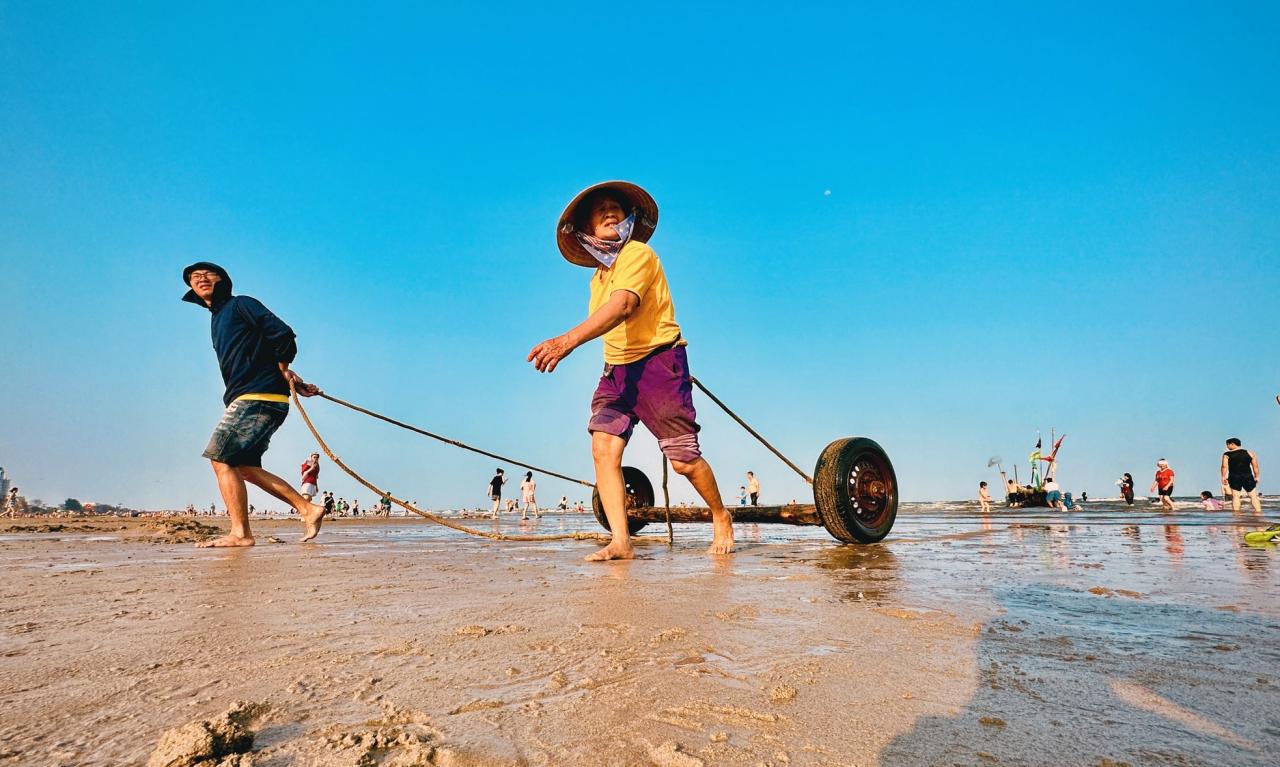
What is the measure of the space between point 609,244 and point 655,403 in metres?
1.11

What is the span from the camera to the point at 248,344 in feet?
17.0

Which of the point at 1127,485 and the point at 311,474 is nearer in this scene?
the point at 311,474

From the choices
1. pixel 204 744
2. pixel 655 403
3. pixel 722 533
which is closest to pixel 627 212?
pixel 655 403

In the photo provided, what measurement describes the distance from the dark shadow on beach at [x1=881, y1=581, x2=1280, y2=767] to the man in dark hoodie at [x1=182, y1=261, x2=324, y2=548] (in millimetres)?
5215

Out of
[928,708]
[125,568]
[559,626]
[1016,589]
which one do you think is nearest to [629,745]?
[928,708]

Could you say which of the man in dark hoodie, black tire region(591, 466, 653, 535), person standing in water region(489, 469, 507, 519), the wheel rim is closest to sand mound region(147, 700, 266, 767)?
the wheel rim

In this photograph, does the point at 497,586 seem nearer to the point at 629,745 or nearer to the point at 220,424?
the point at 629,745

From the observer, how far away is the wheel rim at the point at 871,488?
14.7 ft

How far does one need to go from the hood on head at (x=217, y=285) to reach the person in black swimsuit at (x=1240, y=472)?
1788 cm

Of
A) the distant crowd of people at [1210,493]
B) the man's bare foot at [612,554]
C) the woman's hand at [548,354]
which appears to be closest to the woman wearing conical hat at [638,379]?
the man's bare foot at [612,554]

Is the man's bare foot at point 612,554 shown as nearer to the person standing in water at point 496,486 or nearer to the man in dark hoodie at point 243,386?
the man in dark hoodie at point 243,386

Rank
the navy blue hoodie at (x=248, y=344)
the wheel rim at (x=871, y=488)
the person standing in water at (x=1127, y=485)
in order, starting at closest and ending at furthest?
1. the wheel rim at (x=871, y=488)
2. the navy blue hoodie at (x=248, y=344)
3. the person standing in water at (x=1127, y=485)

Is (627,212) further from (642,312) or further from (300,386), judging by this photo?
(300,386)

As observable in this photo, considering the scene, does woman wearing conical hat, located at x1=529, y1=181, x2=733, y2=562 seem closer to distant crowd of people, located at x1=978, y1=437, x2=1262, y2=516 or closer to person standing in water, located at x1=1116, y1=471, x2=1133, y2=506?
distant crowd of people, located at x1=978, y1=437, x2=1262, y2=516
